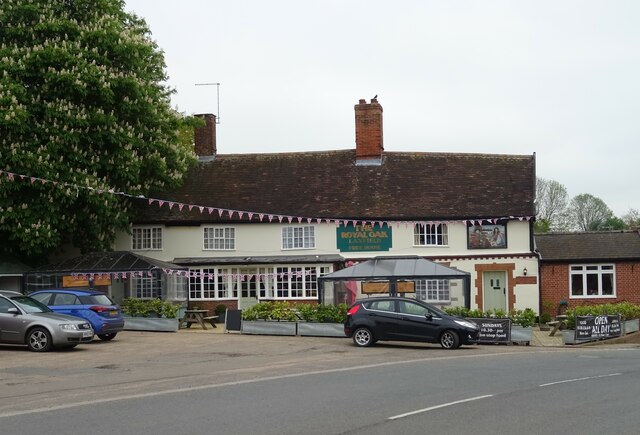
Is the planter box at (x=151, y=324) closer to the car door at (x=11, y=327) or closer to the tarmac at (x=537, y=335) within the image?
the tarmac at (x=537, y=335)

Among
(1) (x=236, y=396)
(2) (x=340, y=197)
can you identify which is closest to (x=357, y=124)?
(2) (x=340, y=197)

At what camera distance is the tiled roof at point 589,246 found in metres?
36.7

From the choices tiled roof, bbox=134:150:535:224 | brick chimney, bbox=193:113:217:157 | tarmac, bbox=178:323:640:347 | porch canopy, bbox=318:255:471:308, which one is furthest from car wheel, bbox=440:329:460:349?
brick chimney, bbox=193:113:217:157

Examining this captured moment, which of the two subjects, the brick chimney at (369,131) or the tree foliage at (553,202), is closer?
the brick chimney at (369,131)

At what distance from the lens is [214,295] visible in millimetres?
37375

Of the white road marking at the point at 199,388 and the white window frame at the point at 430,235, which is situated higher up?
the white window frame at the point at 430,235

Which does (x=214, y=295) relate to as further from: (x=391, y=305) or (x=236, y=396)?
(x=236, y=396)

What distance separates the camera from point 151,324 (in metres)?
30.9

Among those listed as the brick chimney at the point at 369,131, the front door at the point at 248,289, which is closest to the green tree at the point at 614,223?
the brick chimney at the point at 369,131

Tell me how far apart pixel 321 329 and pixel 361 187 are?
10.7m

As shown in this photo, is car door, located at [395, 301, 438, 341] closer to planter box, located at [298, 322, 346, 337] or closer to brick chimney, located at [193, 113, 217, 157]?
planter box, located at [298, 322, 346, 337]

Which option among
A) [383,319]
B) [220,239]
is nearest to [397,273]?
[383,319]

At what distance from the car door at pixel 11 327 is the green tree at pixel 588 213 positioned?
2846 inches

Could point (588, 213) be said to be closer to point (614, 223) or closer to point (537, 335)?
point (614, 223)
